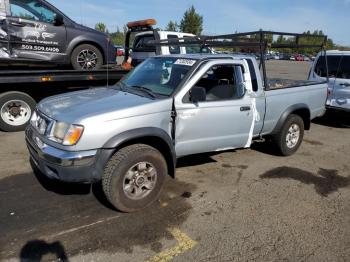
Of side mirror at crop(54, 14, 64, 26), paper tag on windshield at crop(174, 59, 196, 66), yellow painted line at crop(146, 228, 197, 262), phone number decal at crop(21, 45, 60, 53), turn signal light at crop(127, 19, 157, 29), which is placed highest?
turn signal light at crop(127, 19, 157, 29)

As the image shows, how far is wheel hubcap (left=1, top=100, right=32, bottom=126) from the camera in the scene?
6836mm

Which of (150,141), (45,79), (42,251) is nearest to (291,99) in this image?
(150,141)

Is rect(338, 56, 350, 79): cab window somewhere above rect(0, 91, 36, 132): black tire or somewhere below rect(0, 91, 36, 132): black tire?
above

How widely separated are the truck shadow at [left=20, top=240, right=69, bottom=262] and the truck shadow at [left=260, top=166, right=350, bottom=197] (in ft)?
10.2

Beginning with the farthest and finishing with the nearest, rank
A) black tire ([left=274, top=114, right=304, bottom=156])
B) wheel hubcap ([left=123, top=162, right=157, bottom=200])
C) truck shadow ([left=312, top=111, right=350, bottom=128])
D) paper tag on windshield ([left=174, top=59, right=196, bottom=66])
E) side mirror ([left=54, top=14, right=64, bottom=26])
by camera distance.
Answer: truck shadow ([left=312, top=111, right=350, bottom=128]) < side mirror ([left=54, top=14, right=64, bottom=26]) < black tire ([left=274, top=114, right=304, bottom=156]) < paper tag on windshield ([left=174, top=59, right=196, bottom=66]) < wheel hubcap ([left=123, top=162, right=157, bottom=200])

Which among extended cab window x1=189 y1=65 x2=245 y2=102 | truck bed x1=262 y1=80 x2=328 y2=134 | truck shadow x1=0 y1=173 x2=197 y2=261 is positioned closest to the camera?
truck shadow x1=0 y1=173 x2=197 y2=261

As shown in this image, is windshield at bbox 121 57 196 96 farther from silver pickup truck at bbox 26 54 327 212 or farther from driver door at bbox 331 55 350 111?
driver door at bbox 331 55 350 111

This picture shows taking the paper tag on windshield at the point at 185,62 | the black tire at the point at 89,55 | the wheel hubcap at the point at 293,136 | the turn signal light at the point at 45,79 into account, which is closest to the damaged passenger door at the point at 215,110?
the paper tag on windshield at the point at 185,62

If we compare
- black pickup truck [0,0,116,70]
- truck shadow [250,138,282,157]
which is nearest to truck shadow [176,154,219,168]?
truck shadow [250,138,282,157]

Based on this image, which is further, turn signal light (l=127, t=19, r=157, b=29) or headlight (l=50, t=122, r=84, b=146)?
turn signal light (l=127, t=19, r=157, b=29)

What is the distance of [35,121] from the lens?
4.16 meters

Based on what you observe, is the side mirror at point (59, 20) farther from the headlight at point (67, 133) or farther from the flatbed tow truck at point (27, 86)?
the headlight at point (67, 133)

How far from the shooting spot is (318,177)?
525 centimetres

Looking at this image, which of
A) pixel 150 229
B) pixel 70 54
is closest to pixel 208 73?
pixel 150 229
